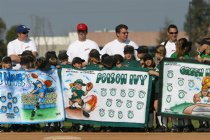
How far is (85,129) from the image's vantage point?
57.6 ft

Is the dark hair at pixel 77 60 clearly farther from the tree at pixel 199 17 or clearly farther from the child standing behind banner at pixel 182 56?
the tree at pixel 199 17

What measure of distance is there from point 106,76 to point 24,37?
278cm

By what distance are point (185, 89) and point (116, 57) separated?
1.73 meters

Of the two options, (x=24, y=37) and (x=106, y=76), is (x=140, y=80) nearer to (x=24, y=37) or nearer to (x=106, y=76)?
(x=106, y=76)

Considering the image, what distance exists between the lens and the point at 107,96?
17.1 m

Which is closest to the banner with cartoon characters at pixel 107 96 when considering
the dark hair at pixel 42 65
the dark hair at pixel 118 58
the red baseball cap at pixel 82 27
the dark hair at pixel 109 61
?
the dark hair at pixel 109 61

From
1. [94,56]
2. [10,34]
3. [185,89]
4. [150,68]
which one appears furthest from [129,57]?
[10,34]

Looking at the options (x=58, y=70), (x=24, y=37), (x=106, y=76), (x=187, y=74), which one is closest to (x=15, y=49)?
(x=24, y=37)

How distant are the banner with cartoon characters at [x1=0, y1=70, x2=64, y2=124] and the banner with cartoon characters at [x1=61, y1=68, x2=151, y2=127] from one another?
24 cm

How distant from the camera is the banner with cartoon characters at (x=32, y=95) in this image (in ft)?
57.8

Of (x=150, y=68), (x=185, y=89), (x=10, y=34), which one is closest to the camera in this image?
(x=185, y=89)

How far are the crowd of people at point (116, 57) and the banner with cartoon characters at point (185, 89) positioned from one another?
0.19m

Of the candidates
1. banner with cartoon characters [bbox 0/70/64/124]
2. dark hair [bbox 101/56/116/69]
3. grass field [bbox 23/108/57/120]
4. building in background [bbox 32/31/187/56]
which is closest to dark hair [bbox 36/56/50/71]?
banner with cartoon characters [bbox 0/70/64/124]
